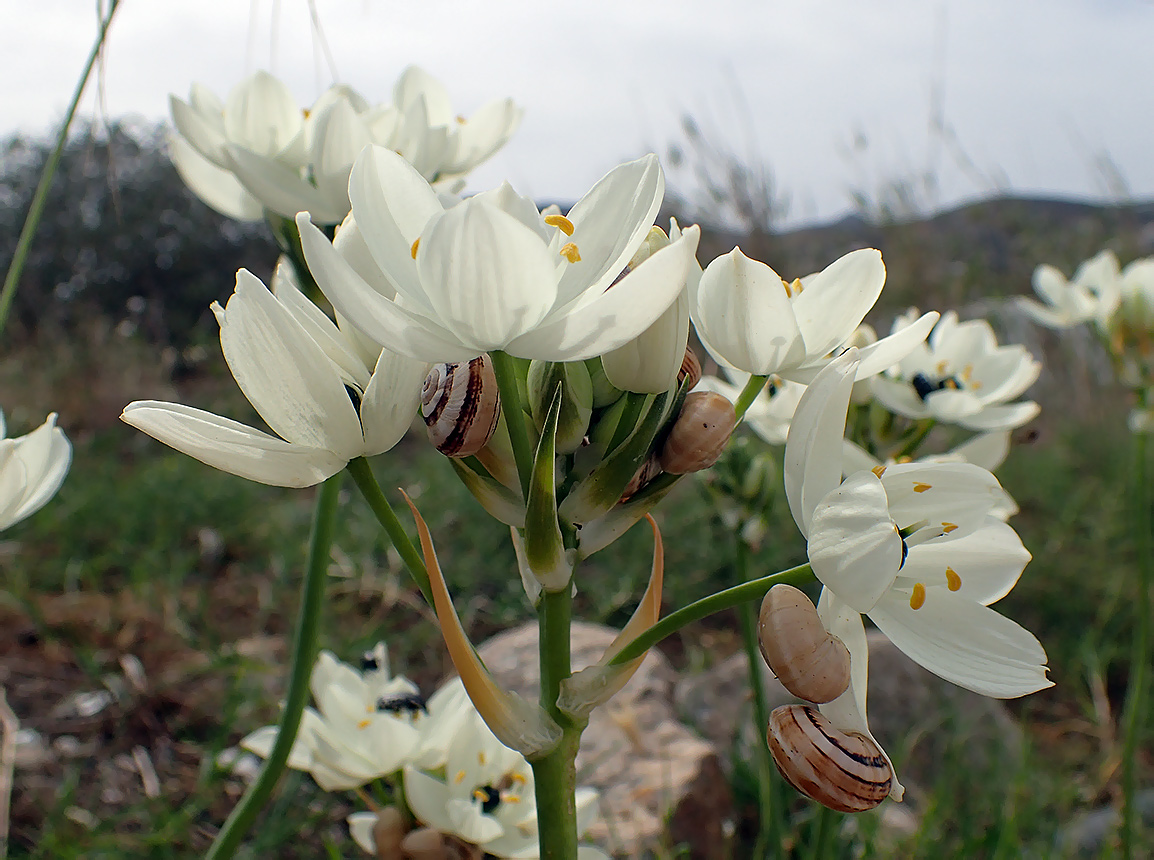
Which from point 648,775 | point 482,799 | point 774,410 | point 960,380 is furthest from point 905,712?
point 482,799

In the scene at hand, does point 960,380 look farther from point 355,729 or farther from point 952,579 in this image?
point 355,729

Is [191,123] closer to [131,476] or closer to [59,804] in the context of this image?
[59,804]

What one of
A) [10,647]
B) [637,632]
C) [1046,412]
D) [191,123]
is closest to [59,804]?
[10,647]

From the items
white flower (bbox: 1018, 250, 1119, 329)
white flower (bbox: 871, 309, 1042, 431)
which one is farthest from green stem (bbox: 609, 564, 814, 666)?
white flower (bbox: 1018, 250, 1119, 329)

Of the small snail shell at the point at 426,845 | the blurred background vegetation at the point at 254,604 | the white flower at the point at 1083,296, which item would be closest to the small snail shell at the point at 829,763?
the small snail shell at the point at 426,845

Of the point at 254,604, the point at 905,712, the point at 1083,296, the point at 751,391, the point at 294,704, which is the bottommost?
the point at 905,712

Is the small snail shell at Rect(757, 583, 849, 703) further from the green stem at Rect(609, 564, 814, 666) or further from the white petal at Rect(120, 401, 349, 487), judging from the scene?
the white petal at Rect(120, 401, 349, 487)

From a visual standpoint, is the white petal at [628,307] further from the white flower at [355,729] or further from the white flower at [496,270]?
the white flower at [355,729]

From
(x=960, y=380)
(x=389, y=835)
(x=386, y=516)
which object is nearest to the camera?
(x=386, y=516)
